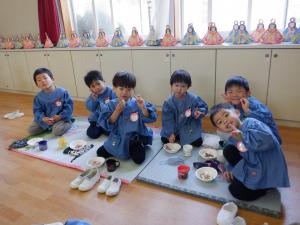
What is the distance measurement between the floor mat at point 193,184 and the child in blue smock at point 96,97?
2.50ft

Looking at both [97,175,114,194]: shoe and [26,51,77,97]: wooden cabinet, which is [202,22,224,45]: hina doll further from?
[26,51,77,97]: wooden cabinet

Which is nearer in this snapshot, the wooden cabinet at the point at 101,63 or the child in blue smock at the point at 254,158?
the child in blue smock at the point at 254,158

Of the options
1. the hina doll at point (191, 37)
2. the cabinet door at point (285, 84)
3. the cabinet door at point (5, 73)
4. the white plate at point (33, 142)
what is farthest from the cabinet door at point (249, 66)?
the cabinet door at point (5, 73)

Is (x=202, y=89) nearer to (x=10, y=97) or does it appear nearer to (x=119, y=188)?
(x=119, y=188)

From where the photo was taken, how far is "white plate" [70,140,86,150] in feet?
7.47

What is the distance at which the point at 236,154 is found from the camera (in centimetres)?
170

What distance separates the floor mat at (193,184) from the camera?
1.45 meters

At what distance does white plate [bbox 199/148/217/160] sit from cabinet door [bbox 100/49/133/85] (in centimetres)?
157

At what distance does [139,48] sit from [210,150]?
158cm

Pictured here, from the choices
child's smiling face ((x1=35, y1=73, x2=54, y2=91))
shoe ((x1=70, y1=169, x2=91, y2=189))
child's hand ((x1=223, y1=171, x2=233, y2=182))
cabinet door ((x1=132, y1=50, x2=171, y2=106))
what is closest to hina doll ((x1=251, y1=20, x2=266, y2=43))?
cabinet door ((x1=132, y1=50, x2=171, y2=106))

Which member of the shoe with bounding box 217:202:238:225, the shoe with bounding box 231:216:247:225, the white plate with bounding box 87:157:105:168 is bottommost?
the shoe with bounding box 231:216:247:225

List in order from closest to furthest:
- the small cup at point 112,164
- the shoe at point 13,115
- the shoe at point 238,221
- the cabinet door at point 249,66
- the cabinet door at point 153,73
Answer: the shoe at point 238,221 < the small cup at point 112,164 < the cabinet door at point 249,66 < the cabinet door at point 153,73 < the shoe at point 13,115

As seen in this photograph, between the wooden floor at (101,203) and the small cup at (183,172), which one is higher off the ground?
the small cup at (183,172)

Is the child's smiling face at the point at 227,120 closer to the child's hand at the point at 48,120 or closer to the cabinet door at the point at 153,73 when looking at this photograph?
the cabinet door at the point at 153,73
